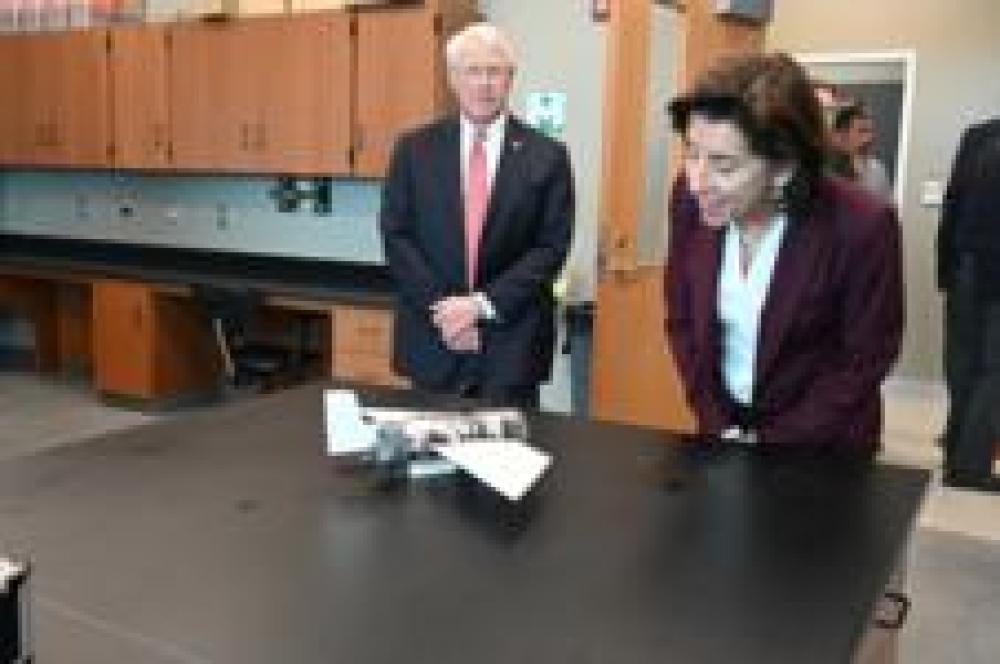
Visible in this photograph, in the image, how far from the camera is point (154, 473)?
143 centimetres

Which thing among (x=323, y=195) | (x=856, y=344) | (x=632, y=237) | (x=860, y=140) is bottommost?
(x=856, y=344)

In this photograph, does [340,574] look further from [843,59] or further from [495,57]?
[843,59]

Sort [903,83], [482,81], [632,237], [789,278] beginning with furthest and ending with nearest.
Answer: [903,83]
[632,237]
[482,81]
[789,278]

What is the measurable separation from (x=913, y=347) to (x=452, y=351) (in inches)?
167

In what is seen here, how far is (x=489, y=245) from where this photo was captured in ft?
8.89

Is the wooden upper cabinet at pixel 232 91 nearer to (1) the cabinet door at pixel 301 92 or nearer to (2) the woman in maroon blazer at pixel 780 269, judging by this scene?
(1) the cabinet door at pixel 301 92

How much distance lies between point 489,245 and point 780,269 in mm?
1121

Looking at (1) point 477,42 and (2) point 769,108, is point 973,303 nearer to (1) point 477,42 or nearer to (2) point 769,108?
(1) point 477,42

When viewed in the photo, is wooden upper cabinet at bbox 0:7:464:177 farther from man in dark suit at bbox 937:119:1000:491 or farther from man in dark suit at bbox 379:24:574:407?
man in dark suit at bbox 937:119:1000:491

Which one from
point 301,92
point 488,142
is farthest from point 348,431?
point 301,92

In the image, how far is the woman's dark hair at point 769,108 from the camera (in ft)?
5.21

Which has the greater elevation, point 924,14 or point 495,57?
point 924,14

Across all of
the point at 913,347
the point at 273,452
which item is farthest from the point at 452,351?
the point at 913,347

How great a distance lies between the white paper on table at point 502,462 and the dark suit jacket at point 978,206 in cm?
319
